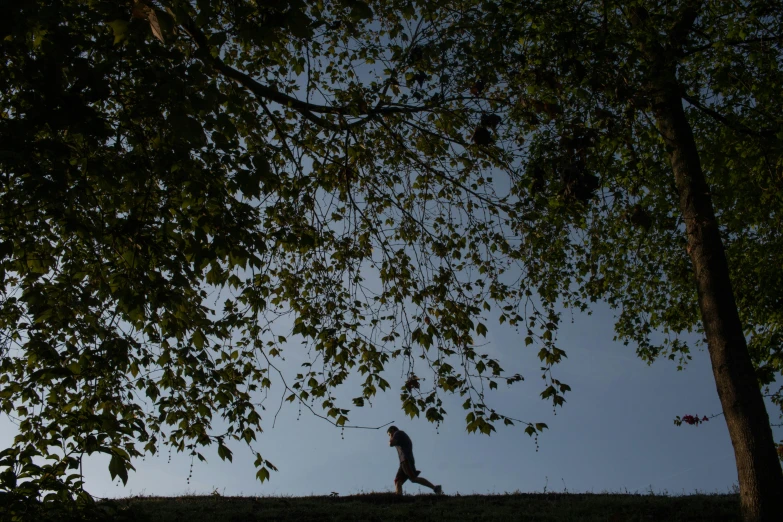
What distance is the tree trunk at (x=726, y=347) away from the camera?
22.4ft

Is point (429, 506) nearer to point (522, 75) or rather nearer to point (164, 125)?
point (522, 75)

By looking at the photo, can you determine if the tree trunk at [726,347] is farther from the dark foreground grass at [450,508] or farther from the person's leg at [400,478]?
the person's leg at [400,478]

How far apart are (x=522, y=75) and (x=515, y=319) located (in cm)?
304

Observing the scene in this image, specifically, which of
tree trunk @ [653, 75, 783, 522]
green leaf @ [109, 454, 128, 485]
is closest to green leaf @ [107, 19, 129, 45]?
green leaf @ [109, 454, 128, 485]

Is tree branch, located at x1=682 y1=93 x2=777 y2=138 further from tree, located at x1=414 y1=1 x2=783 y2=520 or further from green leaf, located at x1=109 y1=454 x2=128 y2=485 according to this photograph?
green leaf, located at x1=109 y1=454 x2=128 y2=485

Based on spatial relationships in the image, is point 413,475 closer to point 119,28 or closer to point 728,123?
point 728,123

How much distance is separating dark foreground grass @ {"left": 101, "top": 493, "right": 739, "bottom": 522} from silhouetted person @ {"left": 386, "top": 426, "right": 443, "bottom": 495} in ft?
4.51

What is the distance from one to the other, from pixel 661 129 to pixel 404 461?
8.72 meters

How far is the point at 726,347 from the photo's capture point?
7422 mm

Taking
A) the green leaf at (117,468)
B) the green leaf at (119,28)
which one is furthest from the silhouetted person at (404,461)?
the green leaf at (119,28)

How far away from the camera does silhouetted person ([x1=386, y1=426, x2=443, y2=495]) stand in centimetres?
1323

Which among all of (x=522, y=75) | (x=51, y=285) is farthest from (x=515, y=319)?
(x=51, y=285)

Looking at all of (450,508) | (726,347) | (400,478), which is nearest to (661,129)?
(726,347)

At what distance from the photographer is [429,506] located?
1065 centimetres
